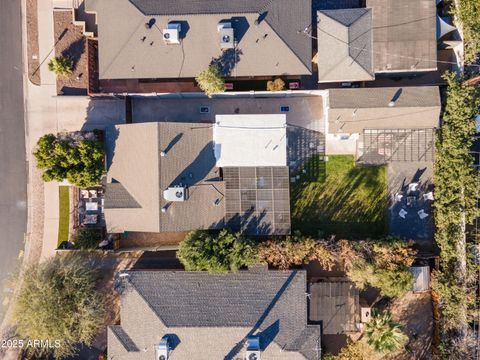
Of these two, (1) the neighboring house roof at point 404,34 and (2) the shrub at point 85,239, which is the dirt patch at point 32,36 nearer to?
(2) the shrub at point 85,239

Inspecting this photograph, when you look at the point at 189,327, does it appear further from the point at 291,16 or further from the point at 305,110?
the point at 291,16

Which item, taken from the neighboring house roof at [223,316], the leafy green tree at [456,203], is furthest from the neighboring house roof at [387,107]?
the neighboring house roof at [223,316]

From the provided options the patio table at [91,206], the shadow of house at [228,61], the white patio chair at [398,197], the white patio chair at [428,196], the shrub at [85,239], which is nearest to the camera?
the shadow of house at [228,61]

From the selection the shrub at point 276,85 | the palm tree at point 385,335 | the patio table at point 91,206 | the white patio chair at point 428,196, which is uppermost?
the shrub at point 276,85

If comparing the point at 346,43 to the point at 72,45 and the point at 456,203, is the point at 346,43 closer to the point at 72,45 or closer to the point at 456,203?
the point at 456,203

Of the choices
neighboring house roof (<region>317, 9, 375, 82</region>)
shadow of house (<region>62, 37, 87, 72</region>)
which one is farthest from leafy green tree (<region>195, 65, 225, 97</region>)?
shadow of house (<region>62, 37, 87, 72</region>)

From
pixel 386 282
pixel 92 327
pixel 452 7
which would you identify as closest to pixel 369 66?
pixel 452 7

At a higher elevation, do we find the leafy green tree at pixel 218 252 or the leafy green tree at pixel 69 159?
the leafy green tree at pixel 69 159
